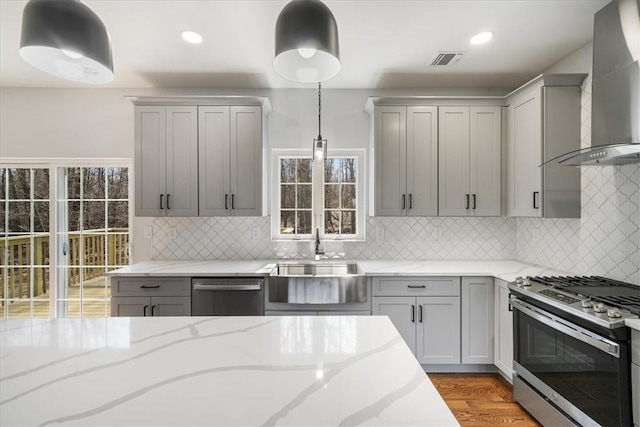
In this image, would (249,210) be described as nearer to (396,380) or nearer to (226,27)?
(226,27)

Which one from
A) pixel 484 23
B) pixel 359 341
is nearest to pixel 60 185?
pixel 359 341

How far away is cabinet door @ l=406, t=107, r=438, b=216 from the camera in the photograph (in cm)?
305

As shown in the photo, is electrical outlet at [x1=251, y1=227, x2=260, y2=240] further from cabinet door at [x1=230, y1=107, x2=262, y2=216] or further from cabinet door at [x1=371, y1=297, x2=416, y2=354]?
cabinet door at [x1=371, y1=297, x2=416, y2=354]

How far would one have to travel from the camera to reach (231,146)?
119 inches

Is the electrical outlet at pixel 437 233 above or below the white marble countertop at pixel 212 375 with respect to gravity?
above

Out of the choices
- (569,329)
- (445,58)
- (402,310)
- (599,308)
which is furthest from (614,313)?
(445,58)

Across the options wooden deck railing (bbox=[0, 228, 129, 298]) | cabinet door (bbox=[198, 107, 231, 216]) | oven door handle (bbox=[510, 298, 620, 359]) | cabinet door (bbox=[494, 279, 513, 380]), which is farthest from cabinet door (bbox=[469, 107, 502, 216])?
wooden deck railing (bbox=[0, 228, 129, 298])

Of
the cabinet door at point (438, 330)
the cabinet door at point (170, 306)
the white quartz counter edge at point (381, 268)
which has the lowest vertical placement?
the cabinet door at point (438, 330)

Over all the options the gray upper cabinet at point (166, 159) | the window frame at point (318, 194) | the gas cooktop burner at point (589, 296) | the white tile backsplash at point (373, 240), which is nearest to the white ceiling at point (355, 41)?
the gray upper cabinet at point (166, 159)

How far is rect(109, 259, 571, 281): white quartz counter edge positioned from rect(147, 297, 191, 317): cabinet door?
20 centimetres

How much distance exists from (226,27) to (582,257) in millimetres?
3226

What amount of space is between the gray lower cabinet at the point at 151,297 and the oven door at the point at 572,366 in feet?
8.50

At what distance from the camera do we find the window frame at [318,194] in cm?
343

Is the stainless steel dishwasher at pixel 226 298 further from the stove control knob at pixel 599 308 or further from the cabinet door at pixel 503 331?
the stove control knob at pixel 599 308
